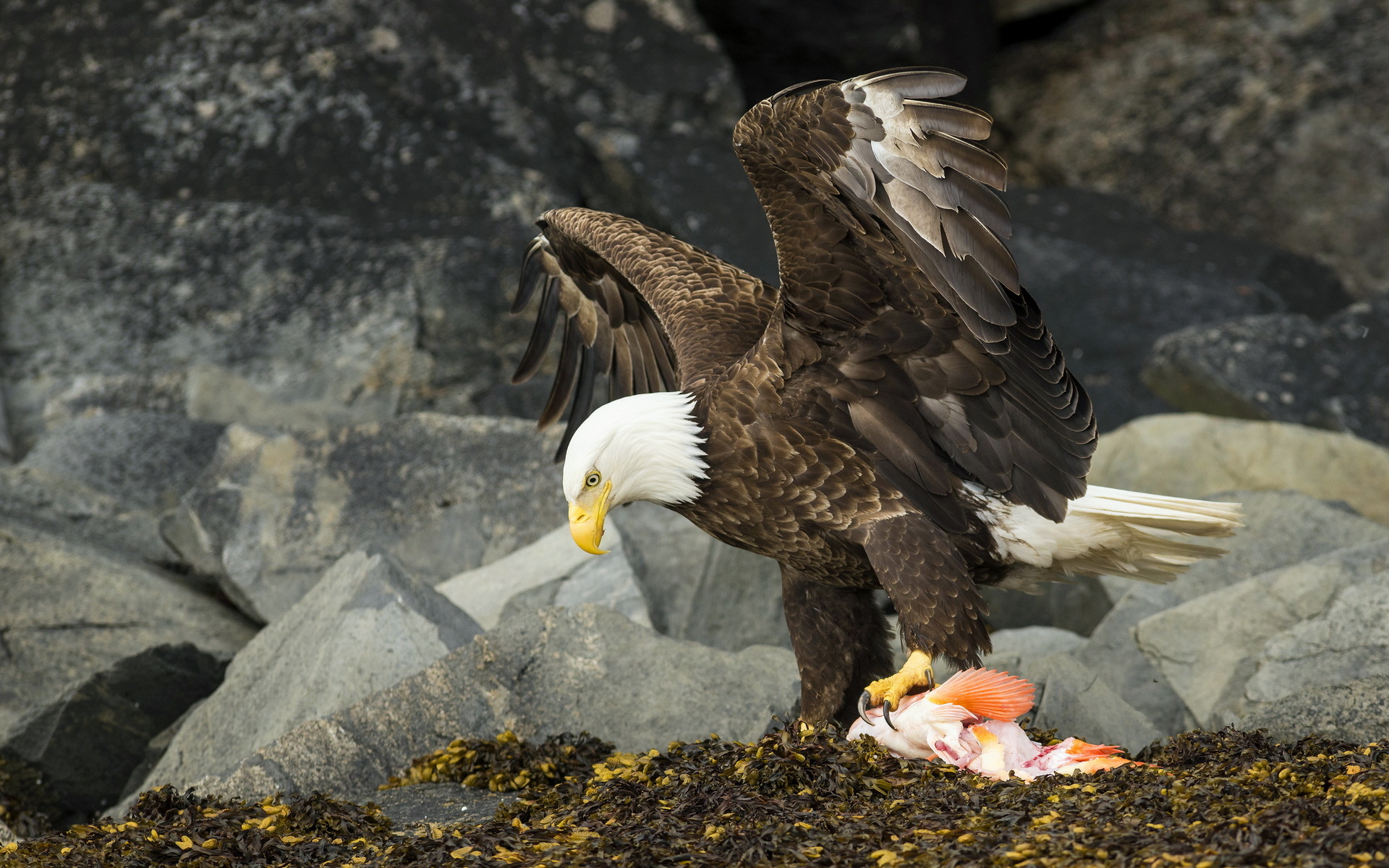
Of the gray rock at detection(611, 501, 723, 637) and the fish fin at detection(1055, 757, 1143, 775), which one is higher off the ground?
the fish fin at detection(1055, 757, 1143, 775)

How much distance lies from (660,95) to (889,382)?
5775 millimetres

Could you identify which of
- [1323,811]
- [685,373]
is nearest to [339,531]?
[685,373]

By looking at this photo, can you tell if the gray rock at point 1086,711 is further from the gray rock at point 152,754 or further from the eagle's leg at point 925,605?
the gray rock at point 152,754

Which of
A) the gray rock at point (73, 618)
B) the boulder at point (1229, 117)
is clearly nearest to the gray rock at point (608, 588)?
the gray rock at point (73, 618)

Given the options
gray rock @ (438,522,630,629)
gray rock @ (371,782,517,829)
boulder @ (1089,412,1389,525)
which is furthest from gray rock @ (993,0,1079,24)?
gray rock @ (371,782,517,829)

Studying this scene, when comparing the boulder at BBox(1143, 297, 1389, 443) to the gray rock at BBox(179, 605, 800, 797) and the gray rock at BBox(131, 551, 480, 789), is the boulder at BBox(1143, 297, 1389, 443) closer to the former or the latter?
the gray rock at BBox(179, 605, 800, 797)

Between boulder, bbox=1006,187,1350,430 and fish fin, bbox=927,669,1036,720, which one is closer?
fish fin, bbox=927,669,1036,720

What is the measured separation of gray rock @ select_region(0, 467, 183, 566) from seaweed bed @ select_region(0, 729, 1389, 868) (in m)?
3.45

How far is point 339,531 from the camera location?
246 inches

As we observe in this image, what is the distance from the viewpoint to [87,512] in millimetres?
6574

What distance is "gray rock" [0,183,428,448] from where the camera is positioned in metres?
8.11

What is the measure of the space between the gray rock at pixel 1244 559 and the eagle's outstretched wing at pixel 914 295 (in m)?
1.43

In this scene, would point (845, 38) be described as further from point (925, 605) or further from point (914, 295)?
point (925, 605)

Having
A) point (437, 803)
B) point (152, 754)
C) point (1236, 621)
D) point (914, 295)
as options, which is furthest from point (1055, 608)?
point (152, 754)
